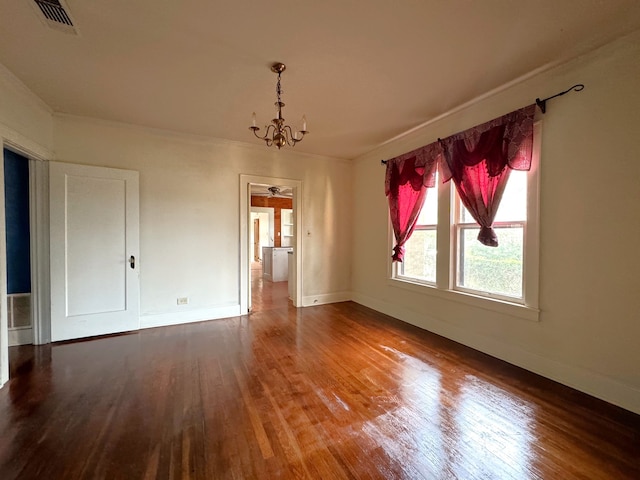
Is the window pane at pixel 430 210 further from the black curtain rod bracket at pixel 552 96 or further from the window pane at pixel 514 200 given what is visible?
the black curtain rod bracket at pixel 552 96

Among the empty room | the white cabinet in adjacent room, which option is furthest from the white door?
the white cabinet in adjacent room

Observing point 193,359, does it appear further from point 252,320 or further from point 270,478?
point 270,478

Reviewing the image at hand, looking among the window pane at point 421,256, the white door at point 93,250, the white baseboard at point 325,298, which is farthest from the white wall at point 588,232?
the white door at point 93,250

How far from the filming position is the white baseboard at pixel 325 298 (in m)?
4.99

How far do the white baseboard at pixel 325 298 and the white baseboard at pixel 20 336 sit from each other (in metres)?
3.53

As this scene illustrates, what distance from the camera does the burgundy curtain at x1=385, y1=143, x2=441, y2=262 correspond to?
3.61 m

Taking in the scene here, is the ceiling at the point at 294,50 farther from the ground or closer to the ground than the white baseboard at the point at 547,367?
farther from the ground

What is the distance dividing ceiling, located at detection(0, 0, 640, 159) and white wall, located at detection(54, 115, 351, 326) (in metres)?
0.45

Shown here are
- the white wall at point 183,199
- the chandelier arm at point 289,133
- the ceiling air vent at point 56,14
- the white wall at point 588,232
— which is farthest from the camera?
the white wall at point 183,199

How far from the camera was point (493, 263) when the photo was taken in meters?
2.99

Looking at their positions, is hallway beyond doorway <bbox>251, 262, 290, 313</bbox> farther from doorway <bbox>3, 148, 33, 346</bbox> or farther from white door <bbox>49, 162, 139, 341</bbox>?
doorway <bbox>3, 148, 33, 346</bbox>

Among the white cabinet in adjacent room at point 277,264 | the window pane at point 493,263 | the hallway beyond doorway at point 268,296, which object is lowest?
the hallway beyond doorway at point 268,296

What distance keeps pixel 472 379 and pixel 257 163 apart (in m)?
3.99

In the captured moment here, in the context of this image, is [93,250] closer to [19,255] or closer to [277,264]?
[19,255]
